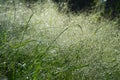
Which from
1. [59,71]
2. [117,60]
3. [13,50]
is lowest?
[117,60]

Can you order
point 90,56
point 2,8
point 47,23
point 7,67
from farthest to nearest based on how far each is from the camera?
point 47,23, point 2,8, point 90,56, point 7,67

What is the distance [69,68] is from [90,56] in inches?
12.7

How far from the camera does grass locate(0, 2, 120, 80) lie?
2.23 m

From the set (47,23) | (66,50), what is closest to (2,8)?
(47,23)

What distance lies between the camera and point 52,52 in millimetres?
2566

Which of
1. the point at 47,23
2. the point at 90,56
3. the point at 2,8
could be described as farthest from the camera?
the point at 47,23

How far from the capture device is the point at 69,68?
2375 mm

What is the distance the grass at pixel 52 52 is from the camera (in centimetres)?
223

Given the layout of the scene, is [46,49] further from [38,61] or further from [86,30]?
[86,30]

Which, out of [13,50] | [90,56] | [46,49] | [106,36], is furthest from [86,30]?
[13,50]

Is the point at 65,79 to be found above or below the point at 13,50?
below

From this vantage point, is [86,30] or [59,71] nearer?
[59,71]

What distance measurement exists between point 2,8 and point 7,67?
1046 millimetres

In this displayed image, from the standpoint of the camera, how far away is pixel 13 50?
7.56 feet
